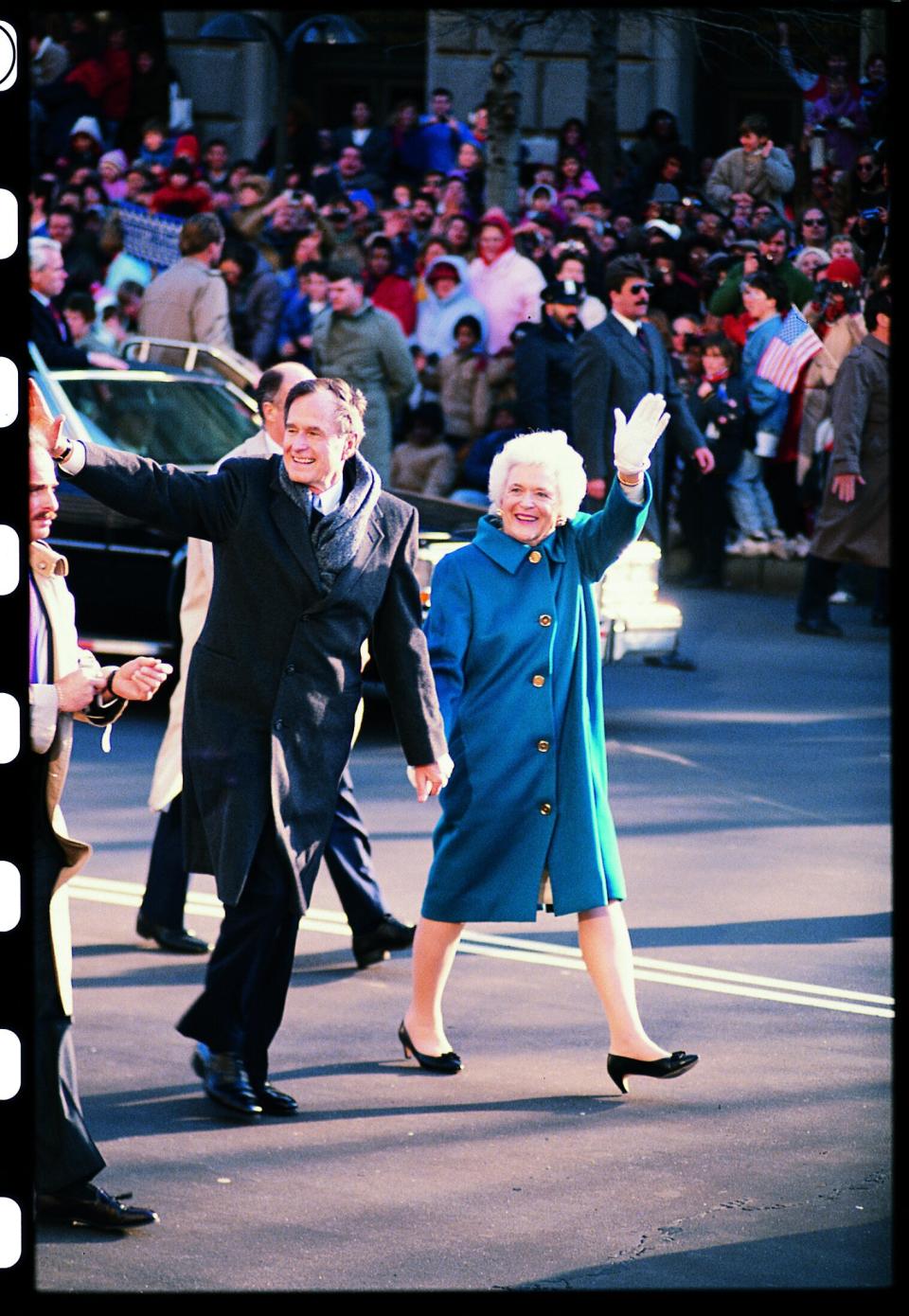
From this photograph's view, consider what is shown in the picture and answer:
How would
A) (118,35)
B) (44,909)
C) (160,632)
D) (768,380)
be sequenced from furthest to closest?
(118,35)
(768,380)
(160,632)
(44,909)

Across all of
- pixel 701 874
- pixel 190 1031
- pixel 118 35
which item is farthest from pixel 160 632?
pixel 118 35

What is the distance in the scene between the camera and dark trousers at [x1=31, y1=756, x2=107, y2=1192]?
4.40m

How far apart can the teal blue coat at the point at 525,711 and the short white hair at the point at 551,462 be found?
77 millimetres

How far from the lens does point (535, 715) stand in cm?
567

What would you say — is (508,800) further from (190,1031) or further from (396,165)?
(396,165)

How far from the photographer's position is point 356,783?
944cm

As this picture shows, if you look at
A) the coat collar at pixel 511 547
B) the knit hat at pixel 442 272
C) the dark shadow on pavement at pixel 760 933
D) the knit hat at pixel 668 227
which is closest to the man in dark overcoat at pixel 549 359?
the knit hat at pixel 668 227

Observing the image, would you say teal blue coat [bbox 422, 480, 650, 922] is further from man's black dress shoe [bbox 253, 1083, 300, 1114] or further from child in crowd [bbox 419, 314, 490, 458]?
child in crowd [bbox 419, 314, 490, 458]

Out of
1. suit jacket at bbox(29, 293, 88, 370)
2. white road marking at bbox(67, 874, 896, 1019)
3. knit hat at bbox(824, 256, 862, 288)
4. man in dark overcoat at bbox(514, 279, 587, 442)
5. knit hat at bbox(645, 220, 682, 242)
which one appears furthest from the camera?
knit hat at bbox(645, 220, 682, 242)

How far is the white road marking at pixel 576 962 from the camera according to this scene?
6574 millimetres

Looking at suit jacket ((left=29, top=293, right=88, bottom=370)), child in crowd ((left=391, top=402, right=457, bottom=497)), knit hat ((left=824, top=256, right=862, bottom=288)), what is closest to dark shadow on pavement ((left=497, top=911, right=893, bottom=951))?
knit hat ((left=824, top=256, right=862, bottom=288))

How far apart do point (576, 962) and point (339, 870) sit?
77 centimetres

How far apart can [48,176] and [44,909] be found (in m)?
16.9

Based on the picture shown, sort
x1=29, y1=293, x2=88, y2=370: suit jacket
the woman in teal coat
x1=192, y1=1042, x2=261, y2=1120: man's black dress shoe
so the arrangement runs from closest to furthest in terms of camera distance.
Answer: x1=192, y1=1042, x2=261, y2=1120: man's black dress shoe, the woman in teal coat, x1=29, y1=293, x2=88, y2=370: suit jacket
